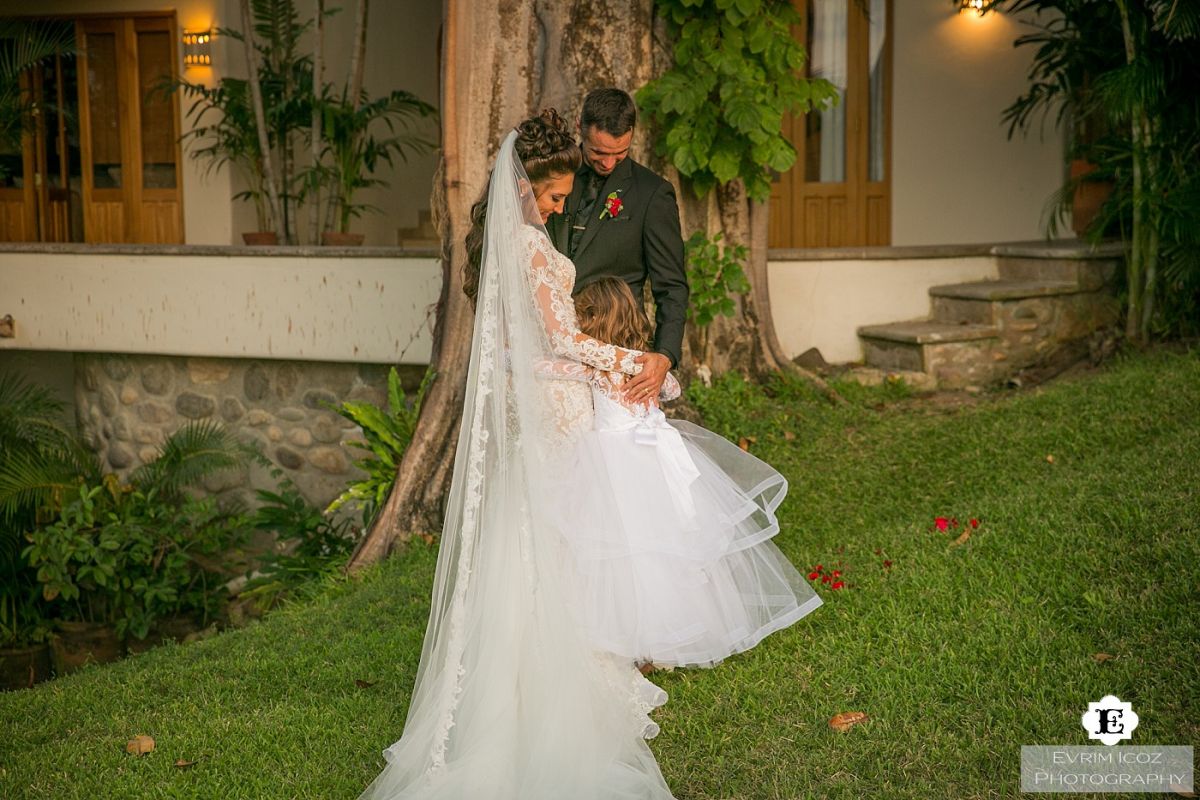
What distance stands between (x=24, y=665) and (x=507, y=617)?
5.15 meters

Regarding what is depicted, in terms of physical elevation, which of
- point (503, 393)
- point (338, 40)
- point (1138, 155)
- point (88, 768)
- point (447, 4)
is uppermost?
point (338, 40)

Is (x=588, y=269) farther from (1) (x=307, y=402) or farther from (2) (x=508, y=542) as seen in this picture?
(1) (x=307, y=402)

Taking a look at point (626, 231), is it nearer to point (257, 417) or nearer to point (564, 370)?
point (564, 370)

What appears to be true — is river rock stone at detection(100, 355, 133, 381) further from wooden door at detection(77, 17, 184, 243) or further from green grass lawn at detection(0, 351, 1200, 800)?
green grass lawn at detection(0, 351, 1200, 800)

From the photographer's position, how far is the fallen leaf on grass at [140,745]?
4.06m

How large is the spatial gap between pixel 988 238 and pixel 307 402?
20.7 ft

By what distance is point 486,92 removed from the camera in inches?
245

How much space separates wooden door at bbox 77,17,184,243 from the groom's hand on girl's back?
28.2 feet

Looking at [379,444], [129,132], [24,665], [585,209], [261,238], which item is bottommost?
[24,665]

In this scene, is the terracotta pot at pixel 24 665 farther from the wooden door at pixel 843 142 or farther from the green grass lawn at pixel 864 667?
the wooden door at pixel 843 142

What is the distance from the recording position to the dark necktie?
4.72m

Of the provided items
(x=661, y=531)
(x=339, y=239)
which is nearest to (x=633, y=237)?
(x=661, y=531)

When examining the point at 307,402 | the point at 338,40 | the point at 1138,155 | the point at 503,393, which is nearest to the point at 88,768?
the point at 503,393

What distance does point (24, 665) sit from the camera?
7.42 m
